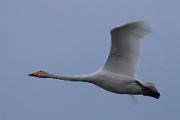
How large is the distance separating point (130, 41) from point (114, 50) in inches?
12.8

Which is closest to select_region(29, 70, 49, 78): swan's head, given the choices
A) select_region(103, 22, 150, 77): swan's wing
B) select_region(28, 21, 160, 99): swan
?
select_region(28, 21, 160, 99): swan

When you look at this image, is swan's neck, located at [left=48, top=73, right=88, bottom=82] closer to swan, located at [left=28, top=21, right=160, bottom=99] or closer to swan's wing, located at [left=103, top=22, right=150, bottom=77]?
swan, located at [left=28, top=21, right=160, bottom=99]

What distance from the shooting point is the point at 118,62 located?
1327 cm

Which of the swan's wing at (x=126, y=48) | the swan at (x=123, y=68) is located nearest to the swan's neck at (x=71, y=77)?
the swan at (x=123, y=68)

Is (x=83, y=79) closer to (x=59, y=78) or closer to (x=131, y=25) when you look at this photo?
(x=59, y=78)

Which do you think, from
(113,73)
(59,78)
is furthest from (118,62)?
(59,78)

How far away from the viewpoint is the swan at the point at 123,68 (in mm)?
12750

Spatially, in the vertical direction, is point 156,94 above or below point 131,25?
below

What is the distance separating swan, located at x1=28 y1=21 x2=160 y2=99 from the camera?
1275cm

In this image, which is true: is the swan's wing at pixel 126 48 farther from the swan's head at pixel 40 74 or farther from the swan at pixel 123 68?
the swan's head at pixel 40 74

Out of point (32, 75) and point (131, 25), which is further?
point (32, 75)

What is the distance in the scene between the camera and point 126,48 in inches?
517

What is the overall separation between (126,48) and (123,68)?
17.3 inches

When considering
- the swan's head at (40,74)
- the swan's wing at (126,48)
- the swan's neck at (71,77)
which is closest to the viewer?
the swan's wing at (126,48)
